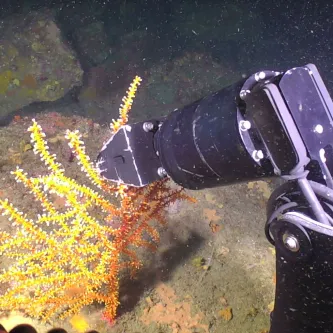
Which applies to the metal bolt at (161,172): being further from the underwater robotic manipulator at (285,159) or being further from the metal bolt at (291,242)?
the metal bolt at (291,242)

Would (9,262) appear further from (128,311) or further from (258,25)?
(258,25)

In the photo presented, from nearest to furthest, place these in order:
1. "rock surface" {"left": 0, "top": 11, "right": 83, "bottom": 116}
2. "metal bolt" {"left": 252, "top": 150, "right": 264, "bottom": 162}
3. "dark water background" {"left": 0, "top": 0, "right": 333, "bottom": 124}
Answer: "metal bolt" {"left": 252, "top": 150, "right": 264, "bottom": 162}
"rock surface" {"left": 0, "top": 11, "right": 83, "bottom": 116}
"dark water background" {"left": 0, "top": 0, "right": 333, "bottom": 124}

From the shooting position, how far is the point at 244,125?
1.43m

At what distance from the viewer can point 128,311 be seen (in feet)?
9.33

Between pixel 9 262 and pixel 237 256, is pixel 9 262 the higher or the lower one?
the higher one

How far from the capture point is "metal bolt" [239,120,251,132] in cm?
143

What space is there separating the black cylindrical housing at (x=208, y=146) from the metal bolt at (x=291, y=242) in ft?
0.88

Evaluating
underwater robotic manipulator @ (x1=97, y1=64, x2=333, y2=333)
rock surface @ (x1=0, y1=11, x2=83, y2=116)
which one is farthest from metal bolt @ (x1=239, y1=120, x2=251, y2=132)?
rock surface @ (x1=0, y1=11, x2=83, y2=116)

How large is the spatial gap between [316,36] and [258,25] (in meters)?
4.07

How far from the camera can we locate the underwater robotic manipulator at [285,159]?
4.16 feet

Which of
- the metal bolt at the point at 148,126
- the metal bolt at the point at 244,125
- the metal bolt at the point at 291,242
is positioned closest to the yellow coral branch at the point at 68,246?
the metal bolt at the point at 148,126

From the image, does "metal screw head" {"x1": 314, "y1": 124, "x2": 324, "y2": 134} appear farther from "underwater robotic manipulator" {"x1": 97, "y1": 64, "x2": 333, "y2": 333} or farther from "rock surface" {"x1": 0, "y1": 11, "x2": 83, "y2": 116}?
"rock surface" {"x1": 0, "y1": 11, "x2": 83, "y2": 116}

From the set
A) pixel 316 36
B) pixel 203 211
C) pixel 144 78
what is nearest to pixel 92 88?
pixel 144 78

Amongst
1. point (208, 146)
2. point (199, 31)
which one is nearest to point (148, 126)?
point (208, 146)
